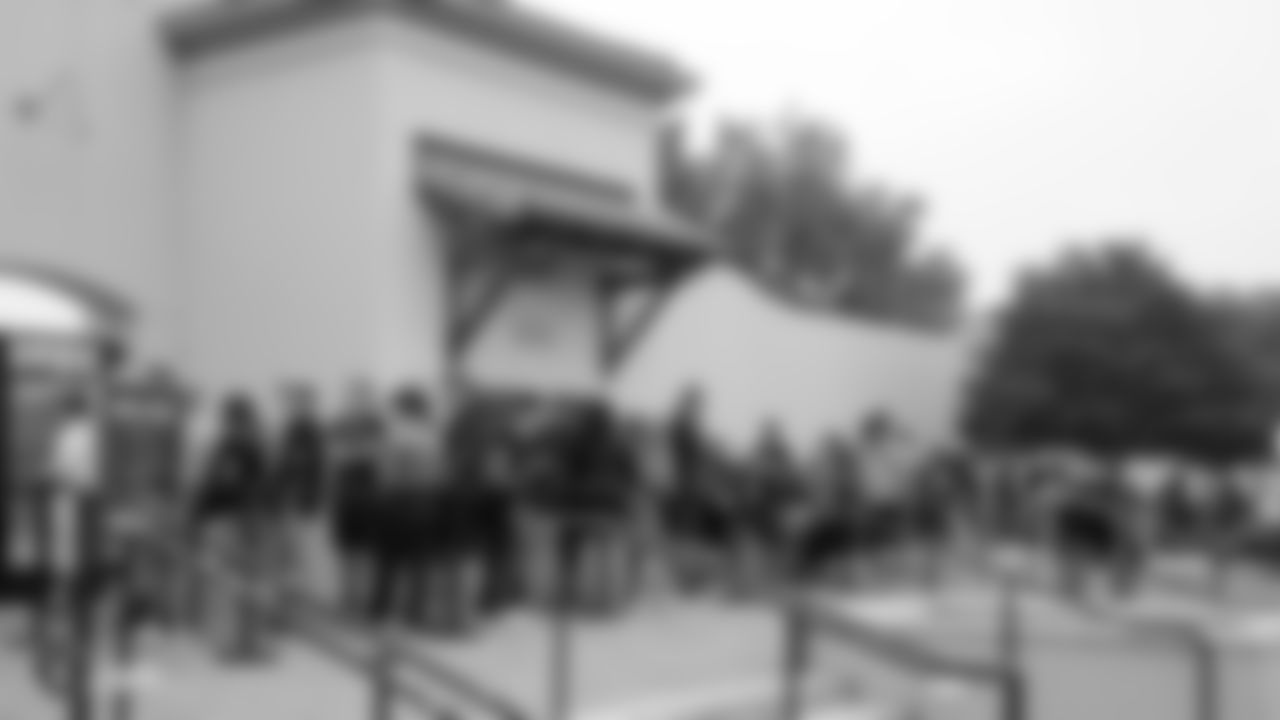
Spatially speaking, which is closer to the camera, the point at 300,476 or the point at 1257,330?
the point at 300,476

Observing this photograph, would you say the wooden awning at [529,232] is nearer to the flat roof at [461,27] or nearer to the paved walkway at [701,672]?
the flat roof at [461,27]

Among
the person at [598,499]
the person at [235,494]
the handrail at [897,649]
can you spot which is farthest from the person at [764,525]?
the handrail at [897,649]

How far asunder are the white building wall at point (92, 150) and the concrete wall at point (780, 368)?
4.19 metres

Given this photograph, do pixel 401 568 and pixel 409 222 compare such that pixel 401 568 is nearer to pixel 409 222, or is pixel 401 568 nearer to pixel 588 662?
pixel 588 662

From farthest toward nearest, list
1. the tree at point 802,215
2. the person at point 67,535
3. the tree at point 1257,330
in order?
1. the tree at point 802,215
2. the tree at point 1257,330
3. the person at point 67,535

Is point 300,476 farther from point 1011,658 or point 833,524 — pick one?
point 1011,658

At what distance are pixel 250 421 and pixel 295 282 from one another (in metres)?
2.27

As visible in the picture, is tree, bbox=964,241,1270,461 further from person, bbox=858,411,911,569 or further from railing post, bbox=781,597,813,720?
railing post, bbox=781,597,813,720

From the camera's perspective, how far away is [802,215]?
3000 centimetres

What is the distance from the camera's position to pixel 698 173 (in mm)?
30031

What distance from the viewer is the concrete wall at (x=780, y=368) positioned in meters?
14.7

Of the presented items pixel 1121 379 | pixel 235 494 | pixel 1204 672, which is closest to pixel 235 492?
pixel 235 494

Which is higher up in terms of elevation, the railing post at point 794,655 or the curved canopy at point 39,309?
the curved canopy at point 39,309

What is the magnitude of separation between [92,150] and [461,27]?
2860 mm
